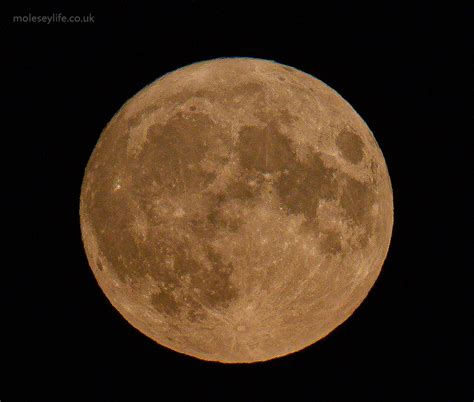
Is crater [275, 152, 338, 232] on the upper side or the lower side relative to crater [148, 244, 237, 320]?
upper

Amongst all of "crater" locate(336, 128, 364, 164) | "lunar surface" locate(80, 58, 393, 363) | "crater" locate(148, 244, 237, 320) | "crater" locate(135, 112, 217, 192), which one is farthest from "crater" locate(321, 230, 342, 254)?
"crater" locate(135, 112, 217, 192)

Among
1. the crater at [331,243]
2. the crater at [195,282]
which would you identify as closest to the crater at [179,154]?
the crater at [195,282]

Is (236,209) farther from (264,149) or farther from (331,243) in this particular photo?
(331,243)

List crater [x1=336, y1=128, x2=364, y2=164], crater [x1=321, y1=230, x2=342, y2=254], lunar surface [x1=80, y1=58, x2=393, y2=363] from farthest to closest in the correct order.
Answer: crater [x1=336, y1=128, x2=364, y2=164] < crater [x1=321, y1=230, x2=342, y2=254] < lunar surface [x1=80, y1=58, x2=393, y2=363]

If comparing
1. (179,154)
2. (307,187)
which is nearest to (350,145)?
(307,187)

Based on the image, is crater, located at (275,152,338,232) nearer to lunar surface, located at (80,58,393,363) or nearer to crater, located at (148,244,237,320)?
lunar surface, located at (80,58,393,363)

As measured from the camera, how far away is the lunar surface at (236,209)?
15.0 feet

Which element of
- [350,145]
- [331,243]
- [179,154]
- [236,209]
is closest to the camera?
[236,209]

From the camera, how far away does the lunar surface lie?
180 inches

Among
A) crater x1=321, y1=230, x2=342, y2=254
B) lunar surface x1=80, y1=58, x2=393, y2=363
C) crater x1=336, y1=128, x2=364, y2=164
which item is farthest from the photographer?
crater x1=336, y1=128, x2=364, y2=164

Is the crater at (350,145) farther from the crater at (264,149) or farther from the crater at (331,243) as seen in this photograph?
the crater at (331,243)

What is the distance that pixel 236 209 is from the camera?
4531 millimetres

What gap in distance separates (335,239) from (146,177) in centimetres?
131

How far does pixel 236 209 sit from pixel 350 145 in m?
0.98
